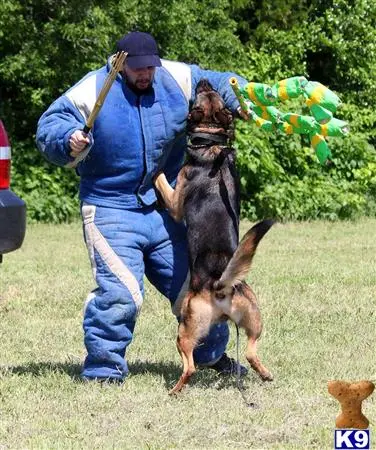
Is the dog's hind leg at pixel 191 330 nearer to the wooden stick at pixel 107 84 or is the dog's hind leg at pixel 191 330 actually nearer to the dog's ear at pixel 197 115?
the dog's ear at pixel 197 115

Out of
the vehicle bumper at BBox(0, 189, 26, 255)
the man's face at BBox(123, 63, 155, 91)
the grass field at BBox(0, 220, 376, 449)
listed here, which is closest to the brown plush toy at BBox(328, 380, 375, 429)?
the grass field at BBox(0, 220, 376, 449)

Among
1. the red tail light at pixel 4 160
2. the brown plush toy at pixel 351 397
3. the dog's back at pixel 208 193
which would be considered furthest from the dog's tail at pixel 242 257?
the brown plush toy at pixel 351 397

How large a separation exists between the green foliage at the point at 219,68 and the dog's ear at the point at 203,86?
9.46m

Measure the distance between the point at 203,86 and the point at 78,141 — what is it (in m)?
0.79

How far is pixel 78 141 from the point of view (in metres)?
5.81

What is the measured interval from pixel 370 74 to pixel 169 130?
496 inches

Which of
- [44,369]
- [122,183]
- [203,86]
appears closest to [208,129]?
[203,86]

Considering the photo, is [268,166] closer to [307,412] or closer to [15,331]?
[15,331]

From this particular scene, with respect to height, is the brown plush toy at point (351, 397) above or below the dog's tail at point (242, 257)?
above

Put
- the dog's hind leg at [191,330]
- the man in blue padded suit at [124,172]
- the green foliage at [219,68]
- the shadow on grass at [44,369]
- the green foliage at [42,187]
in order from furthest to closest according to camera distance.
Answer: the green foliage at [42,187] < the green foliage at [219,68] < the shadow on grass at [44,369] < the man in blue padded suit at [124,172] < the dog's hind leg at [191,330]

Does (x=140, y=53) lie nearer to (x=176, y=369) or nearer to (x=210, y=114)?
(x=210, y=114)

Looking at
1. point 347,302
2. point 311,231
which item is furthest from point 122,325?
point 311,231

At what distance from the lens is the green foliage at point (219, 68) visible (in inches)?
623

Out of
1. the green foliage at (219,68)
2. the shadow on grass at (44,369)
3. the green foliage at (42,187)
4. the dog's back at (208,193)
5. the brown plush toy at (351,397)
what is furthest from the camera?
the green foliage at (42,187)
